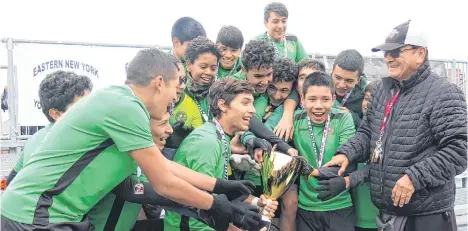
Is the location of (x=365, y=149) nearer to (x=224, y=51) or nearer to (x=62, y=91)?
(x=224, y=51)

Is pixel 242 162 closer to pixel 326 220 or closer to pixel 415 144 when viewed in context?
pixel 326 220

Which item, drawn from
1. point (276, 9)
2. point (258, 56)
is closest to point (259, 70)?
point (258, 56)

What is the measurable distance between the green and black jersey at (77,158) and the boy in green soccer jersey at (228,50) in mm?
2155

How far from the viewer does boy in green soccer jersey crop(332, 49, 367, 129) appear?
172 inches

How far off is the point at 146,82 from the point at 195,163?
0.74 meters

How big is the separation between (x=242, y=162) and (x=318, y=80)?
1016 mm

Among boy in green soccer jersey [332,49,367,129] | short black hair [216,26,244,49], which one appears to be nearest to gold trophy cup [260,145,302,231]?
boy in green soccer jersey [332,49,367,129]

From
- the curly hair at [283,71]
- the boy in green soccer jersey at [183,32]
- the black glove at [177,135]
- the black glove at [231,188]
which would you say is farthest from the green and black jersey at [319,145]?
the boy in green soccer jersey at [183,32]

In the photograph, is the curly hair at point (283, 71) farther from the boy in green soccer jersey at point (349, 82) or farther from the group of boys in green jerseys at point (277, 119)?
the boy in green soccer jersey at point (349, 82)

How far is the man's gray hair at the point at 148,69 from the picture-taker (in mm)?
2779

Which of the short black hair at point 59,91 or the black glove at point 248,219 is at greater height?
the short black hair at point 59,91

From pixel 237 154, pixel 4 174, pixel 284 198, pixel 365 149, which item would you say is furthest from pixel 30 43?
pixel 365 149

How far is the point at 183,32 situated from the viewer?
15.9ft

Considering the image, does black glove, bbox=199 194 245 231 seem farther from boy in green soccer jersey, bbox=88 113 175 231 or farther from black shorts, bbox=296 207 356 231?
black shorts, bbox=296 207 356 231
